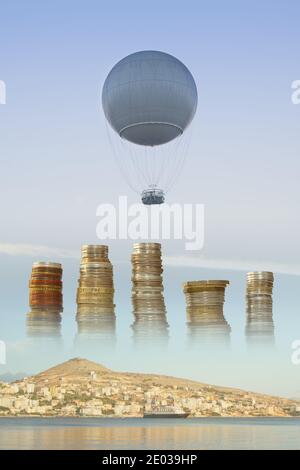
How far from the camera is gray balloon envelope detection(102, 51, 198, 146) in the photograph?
163 m

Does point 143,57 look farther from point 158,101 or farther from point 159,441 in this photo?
point 159,441

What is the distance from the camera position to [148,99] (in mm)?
164500

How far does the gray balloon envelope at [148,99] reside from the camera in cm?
16312

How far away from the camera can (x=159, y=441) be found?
7421 inches
